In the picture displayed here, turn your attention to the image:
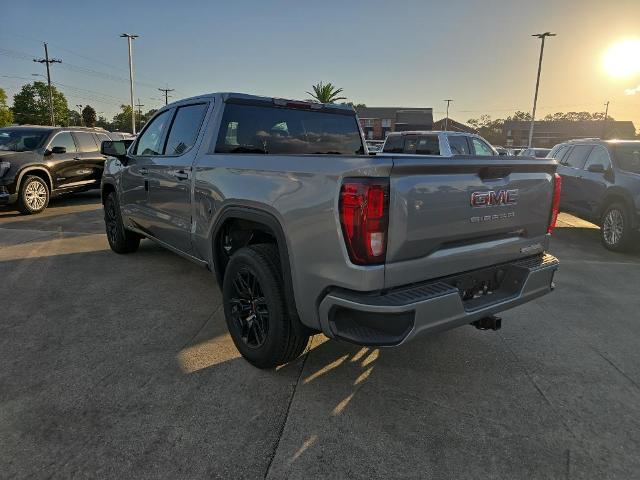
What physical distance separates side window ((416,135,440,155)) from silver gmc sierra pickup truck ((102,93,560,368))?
7846 millimetres

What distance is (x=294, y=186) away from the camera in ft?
8.34

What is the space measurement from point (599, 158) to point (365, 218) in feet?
24.0

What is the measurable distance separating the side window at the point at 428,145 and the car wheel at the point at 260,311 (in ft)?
29.8

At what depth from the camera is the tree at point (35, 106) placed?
83.6 metres

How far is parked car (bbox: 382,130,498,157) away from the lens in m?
11.1

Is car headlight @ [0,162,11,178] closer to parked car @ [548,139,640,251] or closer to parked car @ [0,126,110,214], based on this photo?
parked car @ [0,126,110,214]

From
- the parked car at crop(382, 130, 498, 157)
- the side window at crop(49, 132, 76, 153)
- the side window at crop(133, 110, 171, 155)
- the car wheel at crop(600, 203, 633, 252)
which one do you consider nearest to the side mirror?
the side window at crop(133, 110, 171, 155)

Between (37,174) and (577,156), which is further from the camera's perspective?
(37,174)

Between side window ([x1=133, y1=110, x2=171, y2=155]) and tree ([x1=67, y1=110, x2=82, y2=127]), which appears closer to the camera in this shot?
side window ([x1=133, y1=110, x2=171, y2=155])

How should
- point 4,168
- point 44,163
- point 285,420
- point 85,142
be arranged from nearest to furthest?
1. point 285,420
2. point 4,168
3. point 44,163
4. point 85,142

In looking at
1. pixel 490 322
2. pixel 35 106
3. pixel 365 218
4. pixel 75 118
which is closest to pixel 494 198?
pixel 490 322

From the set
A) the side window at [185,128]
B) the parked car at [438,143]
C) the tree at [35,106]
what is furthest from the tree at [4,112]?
the side window at [185,128]

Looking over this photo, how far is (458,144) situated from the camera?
1144 cm

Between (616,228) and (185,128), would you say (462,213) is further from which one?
(616,228)
